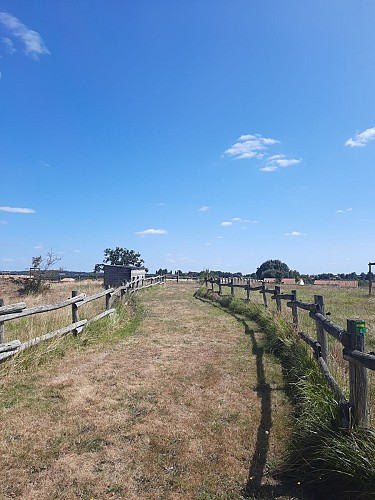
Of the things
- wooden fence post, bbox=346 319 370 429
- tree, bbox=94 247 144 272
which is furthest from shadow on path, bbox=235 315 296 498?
tree, bbox=94 247 144 272

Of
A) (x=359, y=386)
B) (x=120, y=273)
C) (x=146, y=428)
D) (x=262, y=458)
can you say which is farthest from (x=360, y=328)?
(x=120, y=273)

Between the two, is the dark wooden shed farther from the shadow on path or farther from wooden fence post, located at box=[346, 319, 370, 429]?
wooden fence post, located at box=[346, 319, 370, 429]

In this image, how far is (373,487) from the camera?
116 inches

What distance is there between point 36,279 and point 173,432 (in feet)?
79.1

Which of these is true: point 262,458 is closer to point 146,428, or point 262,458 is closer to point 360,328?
point 146,428

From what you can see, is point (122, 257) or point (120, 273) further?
point (122, 257)

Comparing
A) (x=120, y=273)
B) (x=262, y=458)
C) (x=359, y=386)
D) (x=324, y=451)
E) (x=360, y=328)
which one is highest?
(x=120, y=273)

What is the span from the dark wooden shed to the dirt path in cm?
2362

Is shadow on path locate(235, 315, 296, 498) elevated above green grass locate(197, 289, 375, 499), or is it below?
below

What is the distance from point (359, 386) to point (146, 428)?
273cm

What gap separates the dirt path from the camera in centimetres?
352

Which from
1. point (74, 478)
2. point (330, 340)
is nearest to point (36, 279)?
point (330, 340)

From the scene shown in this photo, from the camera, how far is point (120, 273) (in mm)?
32719

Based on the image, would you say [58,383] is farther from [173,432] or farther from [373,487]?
[373,487]
